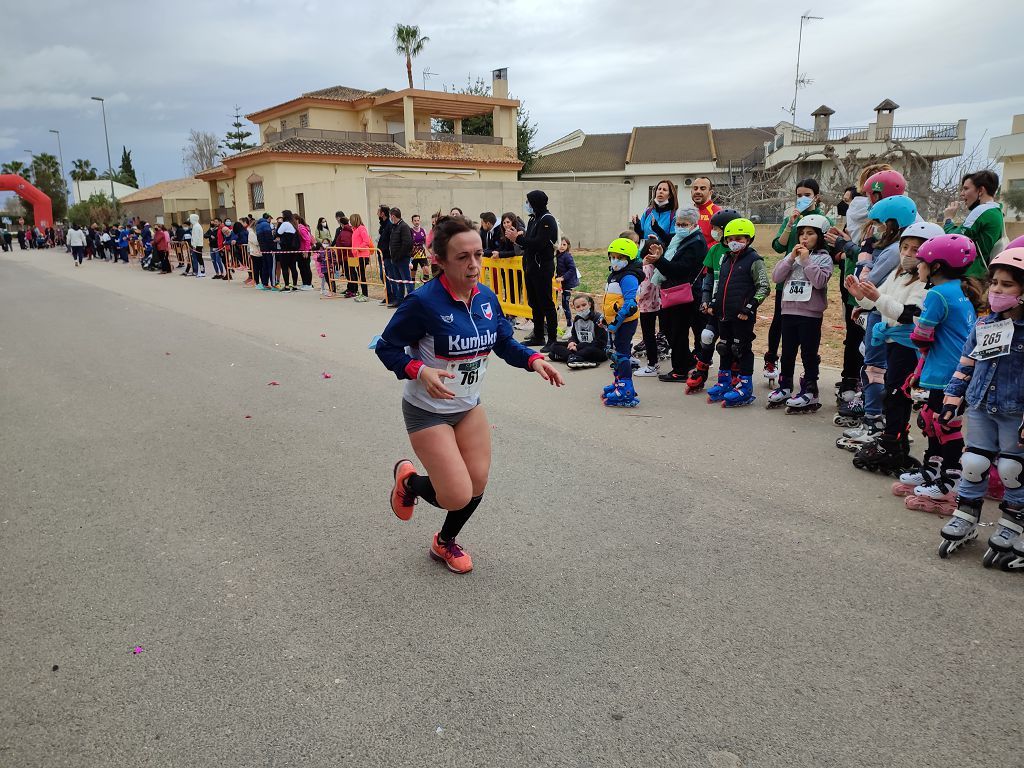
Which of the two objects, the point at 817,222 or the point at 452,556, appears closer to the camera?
the point at 452,556

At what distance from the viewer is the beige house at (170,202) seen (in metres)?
55.5

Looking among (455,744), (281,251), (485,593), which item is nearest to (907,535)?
(485,593)

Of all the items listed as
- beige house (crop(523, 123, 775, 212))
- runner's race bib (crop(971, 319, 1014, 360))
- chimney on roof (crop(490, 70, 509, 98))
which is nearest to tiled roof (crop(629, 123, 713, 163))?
beige house (crop(523, 123, 775, 212))

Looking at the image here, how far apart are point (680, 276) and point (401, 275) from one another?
793 cm

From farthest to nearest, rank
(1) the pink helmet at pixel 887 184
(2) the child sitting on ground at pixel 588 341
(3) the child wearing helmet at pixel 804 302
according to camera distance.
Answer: (2) the child sitting on ground at pixel 588 341, (3) the child wearing helmet at pixel 804 302, (1) the pink helmet at pixel 887 184

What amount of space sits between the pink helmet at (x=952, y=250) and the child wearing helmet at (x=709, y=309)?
2.85 metres

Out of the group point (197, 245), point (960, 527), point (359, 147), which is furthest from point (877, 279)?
point (359, 147)

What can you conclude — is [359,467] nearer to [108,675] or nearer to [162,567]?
[162,567]

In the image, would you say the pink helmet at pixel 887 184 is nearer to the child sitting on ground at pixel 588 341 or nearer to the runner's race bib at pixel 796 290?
the runner's race bib at pixel 796 290

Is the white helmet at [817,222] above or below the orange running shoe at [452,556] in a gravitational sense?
above

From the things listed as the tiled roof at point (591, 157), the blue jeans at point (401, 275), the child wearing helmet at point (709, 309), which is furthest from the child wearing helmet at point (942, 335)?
the tiled roof at point (591, 157)

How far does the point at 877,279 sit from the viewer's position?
18.1ft

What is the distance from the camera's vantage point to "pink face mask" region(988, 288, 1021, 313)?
3656 mm

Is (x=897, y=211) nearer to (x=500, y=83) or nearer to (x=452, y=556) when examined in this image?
(x=452, y=556)
